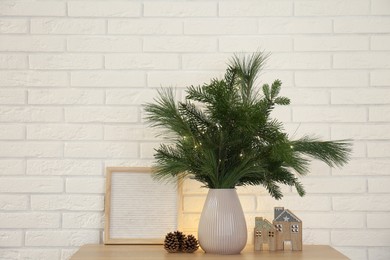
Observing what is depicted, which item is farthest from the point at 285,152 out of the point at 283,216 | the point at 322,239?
the point at 322,239

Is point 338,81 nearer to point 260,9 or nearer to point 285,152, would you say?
point 260,9

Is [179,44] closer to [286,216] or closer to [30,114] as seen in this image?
[30,114]

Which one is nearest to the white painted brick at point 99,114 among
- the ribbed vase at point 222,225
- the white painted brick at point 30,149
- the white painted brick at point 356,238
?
the white painted brick at point 30,149

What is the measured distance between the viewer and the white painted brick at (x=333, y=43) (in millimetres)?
1873

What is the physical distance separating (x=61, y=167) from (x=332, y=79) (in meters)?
0.95

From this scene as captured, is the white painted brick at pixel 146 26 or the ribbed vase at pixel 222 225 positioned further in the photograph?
the white painted brick at pixel 146 26

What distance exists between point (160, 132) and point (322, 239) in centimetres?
64

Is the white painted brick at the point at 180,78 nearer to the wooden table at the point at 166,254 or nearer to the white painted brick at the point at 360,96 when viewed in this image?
the white painted brick at the point at 360,96

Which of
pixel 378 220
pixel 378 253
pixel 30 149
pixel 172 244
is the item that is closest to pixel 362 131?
pixel 378 220

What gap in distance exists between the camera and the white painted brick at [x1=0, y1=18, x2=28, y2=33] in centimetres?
187

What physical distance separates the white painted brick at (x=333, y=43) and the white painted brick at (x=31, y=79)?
80 centimetres

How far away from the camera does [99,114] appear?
6.07 ft

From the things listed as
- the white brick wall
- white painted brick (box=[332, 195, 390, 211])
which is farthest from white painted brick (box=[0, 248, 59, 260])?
white painted brick (box=[332, 195, 390, 211])

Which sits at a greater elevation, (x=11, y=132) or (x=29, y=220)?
(x=11, y=132)
